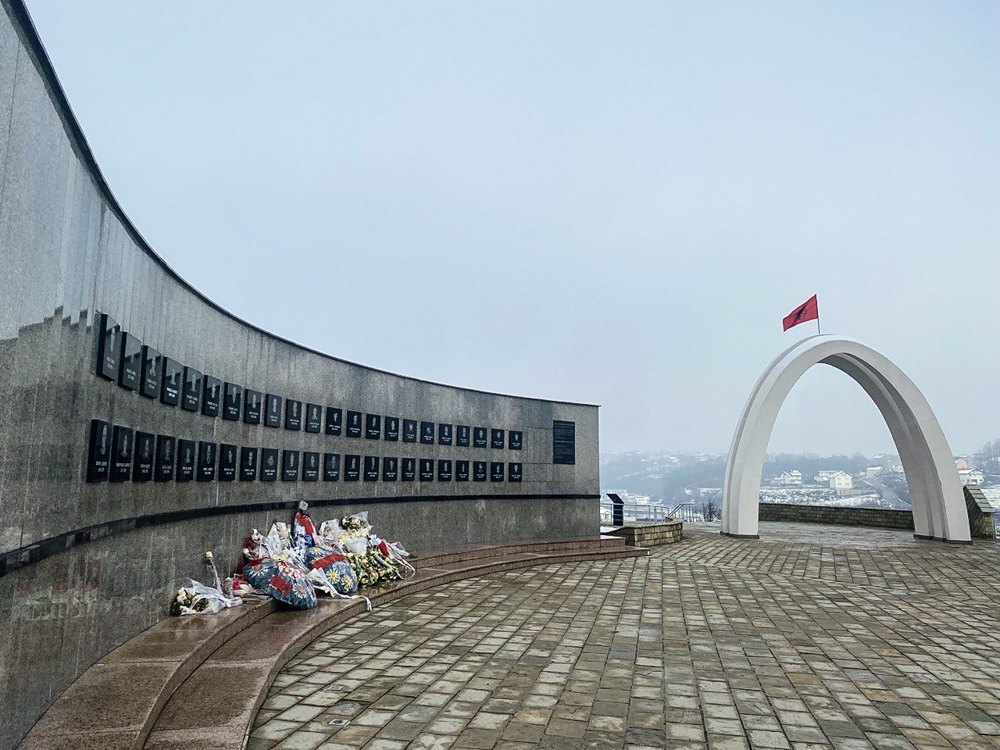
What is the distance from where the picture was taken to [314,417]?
9.76m

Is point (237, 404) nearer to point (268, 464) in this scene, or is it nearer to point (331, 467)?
point (268, 464)

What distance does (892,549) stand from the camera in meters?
15.9

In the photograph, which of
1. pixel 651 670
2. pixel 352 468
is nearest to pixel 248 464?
pixel 352 468

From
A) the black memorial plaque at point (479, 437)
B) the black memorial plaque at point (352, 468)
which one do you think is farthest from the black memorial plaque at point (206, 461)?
the black memorial plaque at point (479, 437)

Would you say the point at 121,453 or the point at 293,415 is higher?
the point at 293,415

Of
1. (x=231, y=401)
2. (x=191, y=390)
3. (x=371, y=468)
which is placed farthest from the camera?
(x=371, y=468)

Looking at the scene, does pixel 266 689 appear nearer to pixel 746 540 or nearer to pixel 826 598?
pixel 826 598

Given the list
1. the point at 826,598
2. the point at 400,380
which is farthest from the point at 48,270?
the point at 826,598

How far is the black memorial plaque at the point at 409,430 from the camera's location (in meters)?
12.3

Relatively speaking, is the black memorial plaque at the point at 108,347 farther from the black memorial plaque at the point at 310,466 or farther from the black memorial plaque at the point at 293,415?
A: the black memorial plaque at the point at 310,466

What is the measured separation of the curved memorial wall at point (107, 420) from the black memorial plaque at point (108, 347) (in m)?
0.02

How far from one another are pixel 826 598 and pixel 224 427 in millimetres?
8113

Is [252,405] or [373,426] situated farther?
[373,426]

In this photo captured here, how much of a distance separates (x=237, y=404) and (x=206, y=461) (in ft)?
3.28
